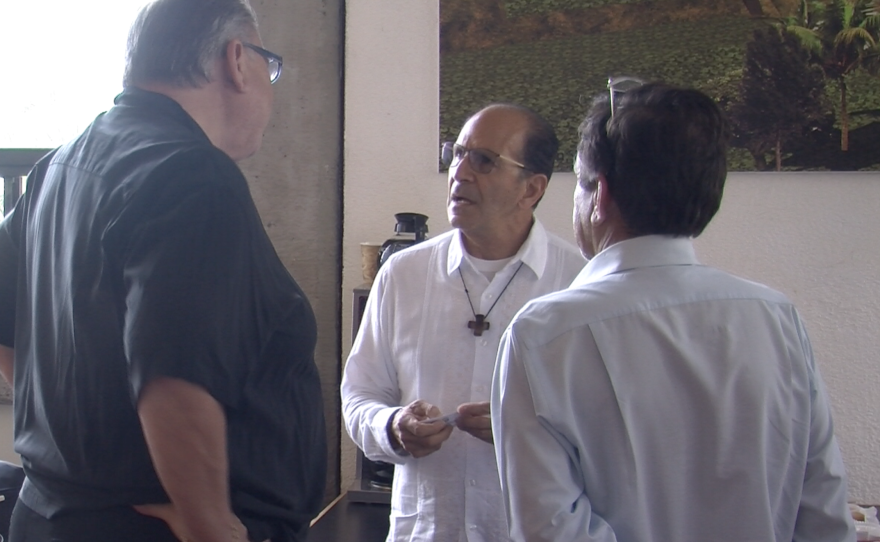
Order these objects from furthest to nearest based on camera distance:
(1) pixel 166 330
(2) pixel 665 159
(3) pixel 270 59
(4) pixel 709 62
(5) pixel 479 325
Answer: (4) pixel 709 62, (5) pixel 479 325, (3) pixel 270 59, (2) pixel 665 159, (1) pixel 166 330

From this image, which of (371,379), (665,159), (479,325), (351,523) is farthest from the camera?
(351,523)

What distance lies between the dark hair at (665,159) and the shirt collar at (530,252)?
0.72 meters

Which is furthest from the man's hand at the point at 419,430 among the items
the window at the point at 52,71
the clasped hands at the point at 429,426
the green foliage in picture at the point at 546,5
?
the window at the point at 52,71

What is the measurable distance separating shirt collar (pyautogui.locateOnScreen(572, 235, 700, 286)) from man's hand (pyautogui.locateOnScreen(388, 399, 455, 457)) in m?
0.61

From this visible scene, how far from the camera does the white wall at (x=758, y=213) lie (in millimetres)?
2443

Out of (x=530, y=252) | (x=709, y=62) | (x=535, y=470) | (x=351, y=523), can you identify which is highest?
(x=709, y=62)

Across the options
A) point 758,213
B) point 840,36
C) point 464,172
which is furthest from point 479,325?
point 840,36

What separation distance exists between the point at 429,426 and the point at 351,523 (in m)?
0.86

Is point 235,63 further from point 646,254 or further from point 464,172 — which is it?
point 464,172

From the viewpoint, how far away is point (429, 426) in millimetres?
1520

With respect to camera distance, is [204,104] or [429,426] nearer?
[204,104]

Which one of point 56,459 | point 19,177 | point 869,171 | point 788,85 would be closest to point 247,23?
point 56,459

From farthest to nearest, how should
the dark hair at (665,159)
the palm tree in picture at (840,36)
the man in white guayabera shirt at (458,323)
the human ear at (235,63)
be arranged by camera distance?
the palm tree in picture at (840,36)
the man in white guayabera shirt at (458,323)
the human ear at (235,63)
the dark hair at (665,159)

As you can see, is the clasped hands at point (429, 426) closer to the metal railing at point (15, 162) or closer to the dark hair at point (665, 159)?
the dark hair at point (665, 159)
